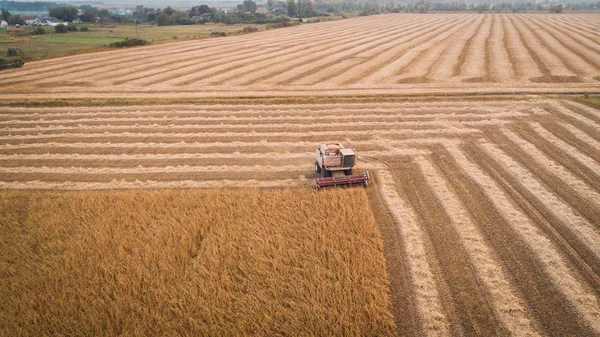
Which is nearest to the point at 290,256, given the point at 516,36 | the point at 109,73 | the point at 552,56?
the point at 109,73

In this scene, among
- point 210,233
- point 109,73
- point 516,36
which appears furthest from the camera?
point 516,36

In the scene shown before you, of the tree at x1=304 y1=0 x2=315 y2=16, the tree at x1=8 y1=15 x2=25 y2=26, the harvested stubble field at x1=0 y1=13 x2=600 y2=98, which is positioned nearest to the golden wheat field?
the harvested stubble field at x1=0 y1=13 x2=600 y2=98

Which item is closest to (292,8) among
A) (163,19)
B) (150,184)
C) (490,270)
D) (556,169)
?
(163,19)

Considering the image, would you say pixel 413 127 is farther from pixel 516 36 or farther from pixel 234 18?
pixel 234 18

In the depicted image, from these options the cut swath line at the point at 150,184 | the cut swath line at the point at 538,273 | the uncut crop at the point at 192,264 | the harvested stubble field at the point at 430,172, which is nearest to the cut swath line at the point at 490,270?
the harvested stubble field at the point at 430,172

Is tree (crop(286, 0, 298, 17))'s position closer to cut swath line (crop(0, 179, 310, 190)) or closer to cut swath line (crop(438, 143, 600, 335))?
cut swath line (crop(0, 179, 310, 190))

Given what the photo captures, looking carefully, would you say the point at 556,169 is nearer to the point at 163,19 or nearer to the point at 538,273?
the point at 538,273
